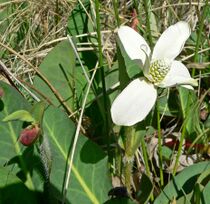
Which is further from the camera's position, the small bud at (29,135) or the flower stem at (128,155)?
the flower stem at (128,155)

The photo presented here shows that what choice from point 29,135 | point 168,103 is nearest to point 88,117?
point 168,103

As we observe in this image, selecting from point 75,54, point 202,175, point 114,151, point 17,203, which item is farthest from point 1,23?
point 202,175

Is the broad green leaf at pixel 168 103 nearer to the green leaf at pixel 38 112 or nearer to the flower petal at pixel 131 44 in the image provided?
the flower petal at pixel 131 44

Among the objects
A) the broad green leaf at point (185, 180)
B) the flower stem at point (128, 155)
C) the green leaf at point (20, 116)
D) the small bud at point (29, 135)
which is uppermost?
the green leaf at point (20, 116)

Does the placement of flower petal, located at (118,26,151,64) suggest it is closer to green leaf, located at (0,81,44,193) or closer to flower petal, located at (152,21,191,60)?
flower petal, located at (152,21,191,60)

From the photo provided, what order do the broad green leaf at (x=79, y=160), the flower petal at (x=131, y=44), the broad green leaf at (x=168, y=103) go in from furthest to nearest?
1. the broad green leaf at (x=168, y=103)
2. the broad green leaf at (x=79, y=160)
3. the flower petal at (x=131, y=44)

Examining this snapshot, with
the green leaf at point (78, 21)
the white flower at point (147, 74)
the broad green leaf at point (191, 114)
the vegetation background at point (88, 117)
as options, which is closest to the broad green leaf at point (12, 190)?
the vegetation background at point (88, 117)

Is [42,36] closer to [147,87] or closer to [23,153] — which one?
[23,153]

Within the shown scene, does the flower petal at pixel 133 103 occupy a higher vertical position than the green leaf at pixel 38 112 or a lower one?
lower
